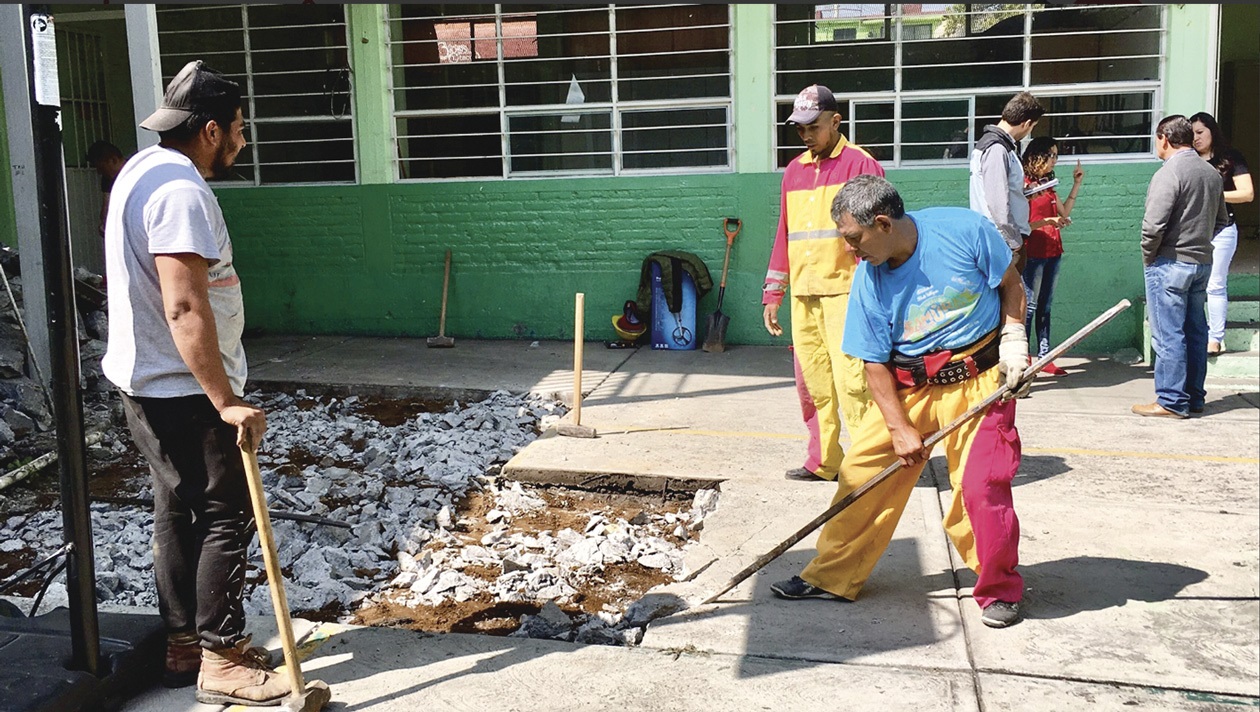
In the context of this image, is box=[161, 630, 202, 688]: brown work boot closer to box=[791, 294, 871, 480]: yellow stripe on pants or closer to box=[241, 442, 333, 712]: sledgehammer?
box=[241, 442, 333, 712]: sledgehammer

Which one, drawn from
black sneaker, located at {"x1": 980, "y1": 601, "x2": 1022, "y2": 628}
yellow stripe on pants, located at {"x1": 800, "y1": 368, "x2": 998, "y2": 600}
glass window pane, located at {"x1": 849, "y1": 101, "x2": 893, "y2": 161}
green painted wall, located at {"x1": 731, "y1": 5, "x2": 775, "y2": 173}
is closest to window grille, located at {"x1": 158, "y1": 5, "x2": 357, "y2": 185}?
green painted wall, located at {"x1": 731, "y1": 5, "x2": 775, "y2": 173}

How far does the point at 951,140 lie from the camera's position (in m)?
9.88

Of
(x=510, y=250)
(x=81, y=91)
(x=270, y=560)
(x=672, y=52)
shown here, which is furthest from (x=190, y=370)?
(x=81, y=91)

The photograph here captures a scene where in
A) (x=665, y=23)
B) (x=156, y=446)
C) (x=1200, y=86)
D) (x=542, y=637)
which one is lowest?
(x=542, y=637)

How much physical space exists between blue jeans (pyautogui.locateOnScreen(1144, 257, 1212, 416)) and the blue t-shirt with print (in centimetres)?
380

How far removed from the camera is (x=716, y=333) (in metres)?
9.98

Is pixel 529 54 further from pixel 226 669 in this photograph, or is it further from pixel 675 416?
pixel 226 669

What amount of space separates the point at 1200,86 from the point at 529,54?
20.1ft

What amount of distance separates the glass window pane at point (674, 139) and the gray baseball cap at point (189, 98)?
24.0ft

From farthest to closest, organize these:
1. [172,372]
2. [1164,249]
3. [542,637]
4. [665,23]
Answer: [665,23] → [1164,249] → [542,637] → [172,372]

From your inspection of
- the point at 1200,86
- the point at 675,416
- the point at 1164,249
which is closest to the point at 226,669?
the point at 675,416

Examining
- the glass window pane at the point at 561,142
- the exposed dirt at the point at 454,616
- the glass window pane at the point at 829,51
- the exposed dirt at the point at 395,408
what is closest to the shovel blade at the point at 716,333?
the glass window pane at the point at 561,142

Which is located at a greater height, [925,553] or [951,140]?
[951,140]

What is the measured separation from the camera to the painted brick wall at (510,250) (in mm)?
10078
